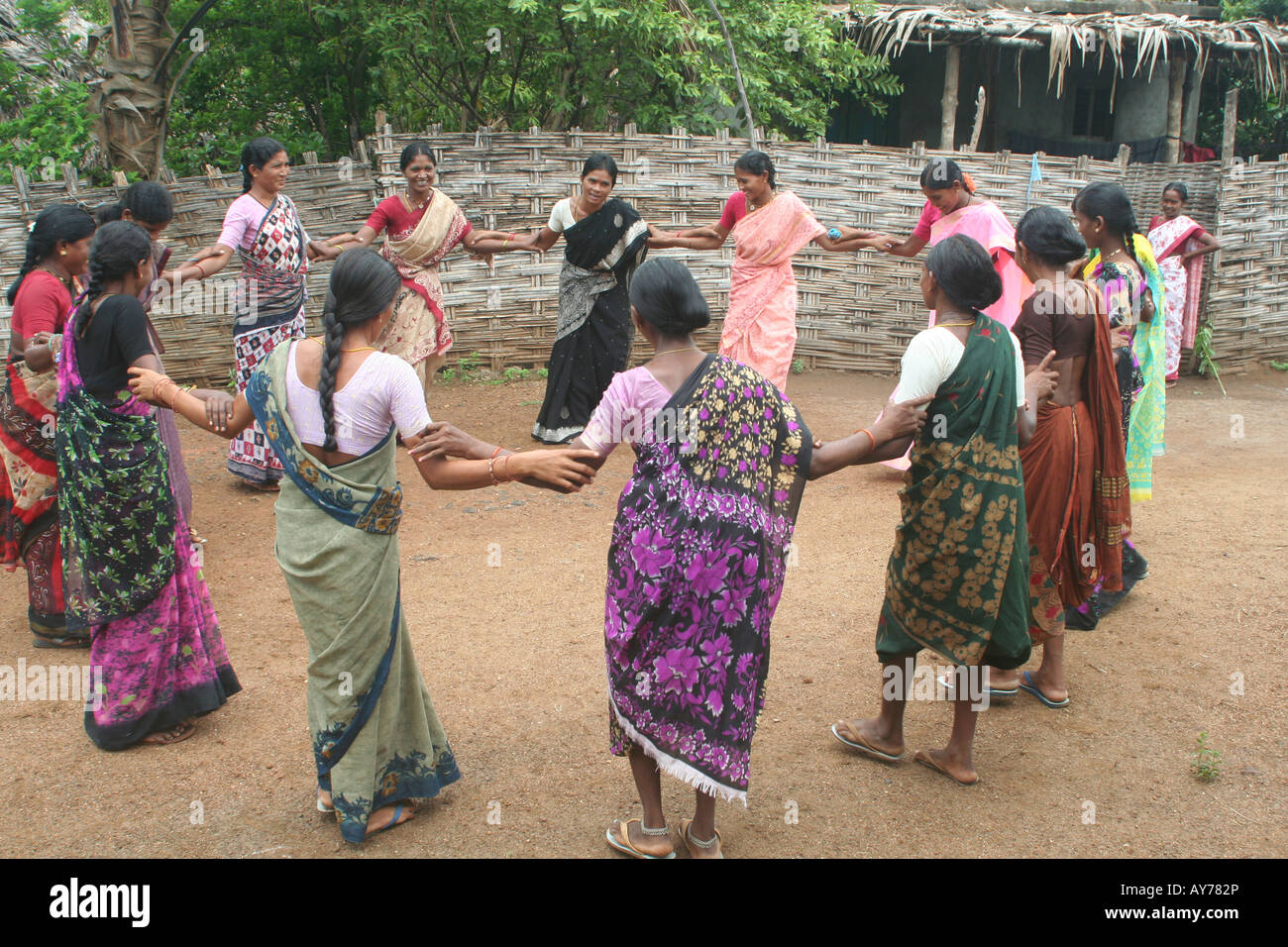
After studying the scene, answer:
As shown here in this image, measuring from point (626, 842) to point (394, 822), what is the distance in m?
0.73

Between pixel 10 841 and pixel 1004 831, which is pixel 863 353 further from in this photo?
pixel 10 841

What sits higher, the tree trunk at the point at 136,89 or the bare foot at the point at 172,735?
the tree trunk at the point at 136,89

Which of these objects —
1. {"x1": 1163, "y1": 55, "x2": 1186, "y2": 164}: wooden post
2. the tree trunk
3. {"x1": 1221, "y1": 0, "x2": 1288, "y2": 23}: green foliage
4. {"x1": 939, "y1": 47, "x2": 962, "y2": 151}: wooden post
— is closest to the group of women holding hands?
the tree trunk

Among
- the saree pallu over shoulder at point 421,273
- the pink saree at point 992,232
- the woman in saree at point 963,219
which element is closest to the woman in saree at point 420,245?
the saree pallu over shoulder at point 421,273

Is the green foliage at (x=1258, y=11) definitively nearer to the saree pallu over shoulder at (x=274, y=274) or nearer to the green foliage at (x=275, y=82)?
the green foliage at (x=275, y=82)

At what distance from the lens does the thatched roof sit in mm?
12477

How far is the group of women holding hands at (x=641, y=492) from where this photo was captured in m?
2.79

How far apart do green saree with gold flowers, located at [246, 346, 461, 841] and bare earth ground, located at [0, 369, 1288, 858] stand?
0.87ft

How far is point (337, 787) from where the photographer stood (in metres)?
3.06

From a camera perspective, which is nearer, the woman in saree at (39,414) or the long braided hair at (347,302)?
the long braided hair at (347,302)

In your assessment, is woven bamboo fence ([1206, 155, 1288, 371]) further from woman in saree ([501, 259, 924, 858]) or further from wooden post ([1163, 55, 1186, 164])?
woman in saree ([501, 259, 924, 858])

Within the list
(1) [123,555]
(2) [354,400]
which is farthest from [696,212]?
(2) [354,400]

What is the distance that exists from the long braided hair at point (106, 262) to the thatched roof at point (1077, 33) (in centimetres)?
1042

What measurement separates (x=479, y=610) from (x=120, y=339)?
6.59 ft
